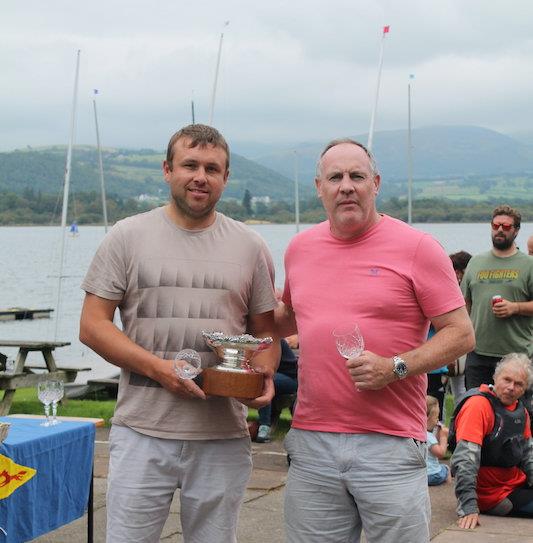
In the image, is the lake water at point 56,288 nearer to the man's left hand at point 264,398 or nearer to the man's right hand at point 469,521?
the man's right hand at point 469,521

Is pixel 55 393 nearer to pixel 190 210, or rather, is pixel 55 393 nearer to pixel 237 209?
pixel 190 210

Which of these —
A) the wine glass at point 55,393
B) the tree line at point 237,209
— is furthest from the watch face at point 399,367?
the tree line at point 237,209

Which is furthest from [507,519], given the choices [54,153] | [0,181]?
[54,153]

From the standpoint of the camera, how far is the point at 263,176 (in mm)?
63625

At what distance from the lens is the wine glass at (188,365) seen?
3.30 meters

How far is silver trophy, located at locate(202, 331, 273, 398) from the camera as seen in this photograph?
3.31 metres

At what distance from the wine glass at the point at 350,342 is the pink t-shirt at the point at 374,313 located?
6cm

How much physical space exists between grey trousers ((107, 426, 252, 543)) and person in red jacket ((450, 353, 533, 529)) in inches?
120

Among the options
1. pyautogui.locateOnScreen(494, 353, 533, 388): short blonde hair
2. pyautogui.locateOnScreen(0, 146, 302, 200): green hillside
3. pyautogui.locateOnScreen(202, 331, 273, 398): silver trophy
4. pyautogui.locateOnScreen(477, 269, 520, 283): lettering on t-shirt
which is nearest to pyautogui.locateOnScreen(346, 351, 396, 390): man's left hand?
pyautogui.locateOnScreen(202, 331, 273, 398): silver trophy

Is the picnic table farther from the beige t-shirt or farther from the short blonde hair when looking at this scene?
the beige t-shirt

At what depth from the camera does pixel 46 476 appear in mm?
5180

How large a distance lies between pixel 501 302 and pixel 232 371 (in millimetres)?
5188

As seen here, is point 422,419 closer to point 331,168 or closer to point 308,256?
point 308,256

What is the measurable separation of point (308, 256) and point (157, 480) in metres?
0.94
